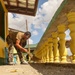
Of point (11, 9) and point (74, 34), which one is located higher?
point (11, 9)

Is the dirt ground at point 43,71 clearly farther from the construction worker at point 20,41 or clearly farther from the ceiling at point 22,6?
the ceiling at point 22,6

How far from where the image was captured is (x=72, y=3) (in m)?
5.88

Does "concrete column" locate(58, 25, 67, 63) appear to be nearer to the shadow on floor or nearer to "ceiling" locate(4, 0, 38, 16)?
the shadow on floor

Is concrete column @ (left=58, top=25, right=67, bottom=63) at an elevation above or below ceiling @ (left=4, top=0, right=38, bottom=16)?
below

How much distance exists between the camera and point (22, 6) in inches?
576

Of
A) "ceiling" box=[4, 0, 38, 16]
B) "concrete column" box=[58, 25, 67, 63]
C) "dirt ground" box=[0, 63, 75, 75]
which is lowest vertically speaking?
"dirt ground" box=[0, 63, 75, 75]

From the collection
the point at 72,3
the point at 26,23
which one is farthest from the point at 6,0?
the point at 26,23

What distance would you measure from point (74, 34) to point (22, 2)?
8.29 m

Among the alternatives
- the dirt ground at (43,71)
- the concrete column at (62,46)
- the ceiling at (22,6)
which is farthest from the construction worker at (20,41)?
the ceiling at (22,6)

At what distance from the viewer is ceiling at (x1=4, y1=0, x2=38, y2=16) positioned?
13.7 meters

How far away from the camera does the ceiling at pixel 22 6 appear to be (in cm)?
1373

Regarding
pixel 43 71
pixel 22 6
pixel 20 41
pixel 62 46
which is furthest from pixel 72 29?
pixel 22 6

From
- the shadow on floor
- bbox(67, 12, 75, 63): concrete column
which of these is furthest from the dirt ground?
bbox(67, 12, 75, 63): concrete column

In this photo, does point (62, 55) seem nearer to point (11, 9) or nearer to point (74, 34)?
point (74, 34)
